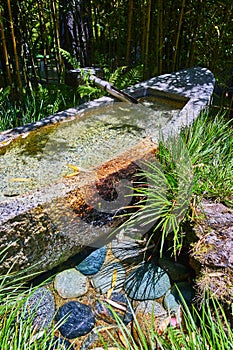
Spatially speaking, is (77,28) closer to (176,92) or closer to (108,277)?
(176,92)

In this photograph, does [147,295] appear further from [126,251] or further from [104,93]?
[104,93]

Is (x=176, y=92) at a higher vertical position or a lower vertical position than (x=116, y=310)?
higher

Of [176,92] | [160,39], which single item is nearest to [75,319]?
[176,92]

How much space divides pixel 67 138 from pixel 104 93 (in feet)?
2.76

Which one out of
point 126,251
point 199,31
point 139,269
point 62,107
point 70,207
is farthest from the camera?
point 199,31

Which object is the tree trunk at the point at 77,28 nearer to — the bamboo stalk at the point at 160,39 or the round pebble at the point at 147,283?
the bamboo stalk at the point at 160,39

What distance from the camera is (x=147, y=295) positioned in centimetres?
183

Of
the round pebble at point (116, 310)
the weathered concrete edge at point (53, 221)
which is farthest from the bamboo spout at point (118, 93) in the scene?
the round pebble at point (116, 310)

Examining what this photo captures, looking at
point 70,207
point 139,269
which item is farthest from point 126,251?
point 70,207

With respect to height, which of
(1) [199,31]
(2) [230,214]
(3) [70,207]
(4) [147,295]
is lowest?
(4) [147,295]

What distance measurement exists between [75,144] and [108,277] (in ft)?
2.79

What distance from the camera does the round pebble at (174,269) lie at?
1.92 meters

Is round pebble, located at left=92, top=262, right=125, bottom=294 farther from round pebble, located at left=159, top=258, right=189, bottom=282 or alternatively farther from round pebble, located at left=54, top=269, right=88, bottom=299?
round pebble, located at left=159, top=258, right=189, bottom=282

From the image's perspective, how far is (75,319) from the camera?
1748 mm
